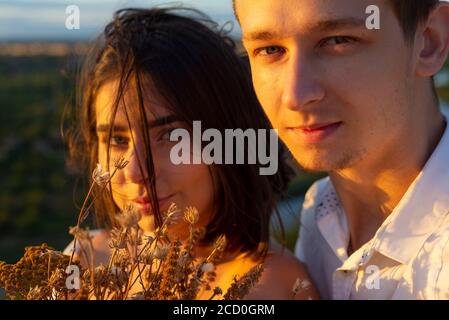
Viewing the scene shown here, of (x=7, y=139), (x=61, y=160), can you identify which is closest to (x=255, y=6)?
(x=61, y=160)

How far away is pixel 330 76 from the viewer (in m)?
1.67

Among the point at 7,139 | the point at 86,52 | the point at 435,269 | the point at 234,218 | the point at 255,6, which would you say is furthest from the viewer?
the point at 7,139

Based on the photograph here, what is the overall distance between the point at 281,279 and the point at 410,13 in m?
0.85

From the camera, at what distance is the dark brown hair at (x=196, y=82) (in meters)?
1.99

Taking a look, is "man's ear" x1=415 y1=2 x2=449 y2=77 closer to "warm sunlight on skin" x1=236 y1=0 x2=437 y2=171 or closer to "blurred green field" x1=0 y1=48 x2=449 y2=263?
"warm sunlight on skin" x1=236 y1=0 x2=437 y2=171

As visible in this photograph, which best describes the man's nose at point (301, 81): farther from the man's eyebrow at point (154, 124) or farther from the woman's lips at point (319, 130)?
the man's eyebrow at point (154, 124)

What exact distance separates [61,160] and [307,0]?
11.5m

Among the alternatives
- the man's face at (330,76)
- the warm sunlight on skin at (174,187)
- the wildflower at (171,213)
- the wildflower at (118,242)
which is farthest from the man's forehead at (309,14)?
the wildflower at (118,242)

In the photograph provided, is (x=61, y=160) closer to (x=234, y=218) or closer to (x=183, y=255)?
(x=234, y=218)

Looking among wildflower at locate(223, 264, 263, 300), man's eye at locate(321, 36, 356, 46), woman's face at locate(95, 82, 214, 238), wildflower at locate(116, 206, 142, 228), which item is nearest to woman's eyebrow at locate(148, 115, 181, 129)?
woman's face at locate(95, 82, 214, 238)

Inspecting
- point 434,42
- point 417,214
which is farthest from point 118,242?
point 434,42

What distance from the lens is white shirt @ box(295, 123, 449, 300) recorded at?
1600mm

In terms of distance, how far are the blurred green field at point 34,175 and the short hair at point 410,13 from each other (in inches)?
45.2
